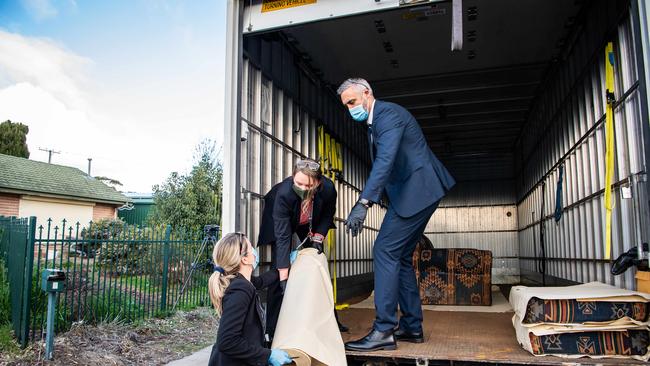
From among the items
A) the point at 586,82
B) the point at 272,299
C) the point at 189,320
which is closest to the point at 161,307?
the point at 189,320

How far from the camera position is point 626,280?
4570 mm

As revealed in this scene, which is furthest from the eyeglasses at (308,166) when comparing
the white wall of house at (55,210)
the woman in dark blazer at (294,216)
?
the white wall of house at (55,210)

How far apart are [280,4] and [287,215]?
1713mm

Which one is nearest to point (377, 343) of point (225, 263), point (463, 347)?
point (463, 347)

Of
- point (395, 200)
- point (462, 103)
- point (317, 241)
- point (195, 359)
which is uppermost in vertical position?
point (462, 103)

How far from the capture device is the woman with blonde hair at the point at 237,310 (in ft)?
7.99

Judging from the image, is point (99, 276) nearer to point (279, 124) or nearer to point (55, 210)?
point (279, 124)

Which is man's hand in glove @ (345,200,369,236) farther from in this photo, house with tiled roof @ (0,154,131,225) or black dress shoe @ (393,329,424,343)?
house with tiled roof @ (0,154,131,225)

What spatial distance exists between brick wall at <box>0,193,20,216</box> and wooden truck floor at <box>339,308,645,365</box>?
18093mm

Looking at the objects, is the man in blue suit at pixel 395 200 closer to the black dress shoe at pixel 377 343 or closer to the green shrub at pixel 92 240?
the black dress shoe at pixel 377 343

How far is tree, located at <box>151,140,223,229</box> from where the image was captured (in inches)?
492

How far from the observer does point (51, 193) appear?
19641 millimetres

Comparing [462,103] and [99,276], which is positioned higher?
[462,103]

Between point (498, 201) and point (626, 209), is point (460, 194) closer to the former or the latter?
point (498, 201)
